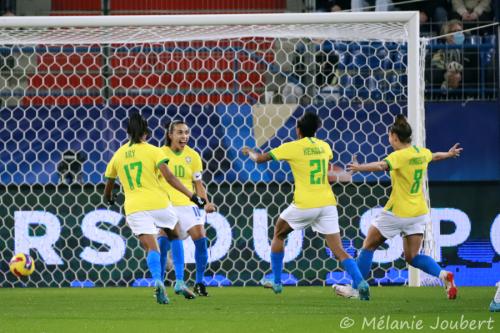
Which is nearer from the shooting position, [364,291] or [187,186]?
[364,291]

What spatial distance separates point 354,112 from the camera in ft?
45.1

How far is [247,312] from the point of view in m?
9.29

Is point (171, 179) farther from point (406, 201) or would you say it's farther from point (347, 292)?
point (406, 201)


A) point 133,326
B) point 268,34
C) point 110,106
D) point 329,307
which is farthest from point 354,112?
point 133,326

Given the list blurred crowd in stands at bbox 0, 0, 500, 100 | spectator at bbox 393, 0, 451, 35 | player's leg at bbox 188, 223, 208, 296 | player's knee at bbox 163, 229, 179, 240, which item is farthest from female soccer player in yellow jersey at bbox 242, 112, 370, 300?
spectator at bbox 393, 0, 451, 35

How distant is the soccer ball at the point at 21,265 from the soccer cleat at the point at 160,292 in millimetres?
2855

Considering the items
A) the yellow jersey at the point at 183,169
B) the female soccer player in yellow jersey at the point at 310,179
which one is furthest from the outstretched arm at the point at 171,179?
the yellow jersey at the point at 183,169

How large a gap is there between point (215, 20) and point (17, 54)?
371 cm

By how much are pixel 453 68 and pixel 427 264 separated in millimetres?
4554

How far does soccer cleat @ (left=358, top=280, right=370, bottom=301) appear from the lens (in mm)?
10742

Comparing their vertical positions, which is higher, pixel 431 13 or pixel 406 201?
pixel 431 13

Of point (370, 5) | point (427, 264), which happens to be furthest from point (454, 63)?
point (427, 264)

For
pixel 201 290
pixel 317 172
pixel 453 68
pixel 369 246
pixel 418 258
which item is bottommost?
pixel 201 290

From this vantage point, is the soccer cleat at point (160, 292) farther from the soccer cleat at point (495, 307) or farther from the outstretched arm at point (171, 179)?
the soccer cleat at point (495, 307)
